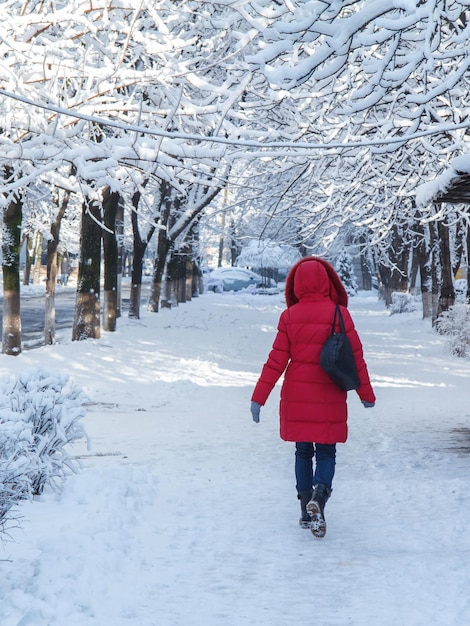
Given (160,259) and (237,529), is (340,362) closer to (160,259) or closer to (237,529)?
(237,529)

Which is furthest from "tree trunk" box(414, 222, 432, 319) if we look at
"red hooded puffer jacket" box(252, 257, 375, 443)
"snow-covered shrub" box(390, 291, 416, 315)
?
"red hooded puffer jacket" box(252, 257, 375, 443)

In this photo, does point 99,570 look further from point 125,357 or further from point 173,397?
point 125,357

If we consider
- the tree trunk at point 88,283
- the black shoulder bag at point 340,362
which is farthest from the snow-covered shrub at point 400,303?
the black shoulder bag at point 340,362

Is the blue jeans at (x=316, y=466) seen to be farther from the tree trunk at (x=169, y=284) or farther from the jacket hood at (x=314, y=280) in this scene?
the tree trunk at (x=169, y=284)

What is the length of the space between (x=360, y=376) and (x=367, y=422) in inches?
203

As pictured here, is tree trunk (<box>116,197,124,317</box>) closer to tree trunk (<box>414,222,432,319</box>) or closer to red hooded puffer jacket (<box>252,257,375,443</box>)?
tree trunk (<box>414,222,432,319</box>)

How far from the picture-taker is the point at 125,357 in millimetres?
17062

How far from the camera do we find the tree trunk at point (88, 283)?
1903cm

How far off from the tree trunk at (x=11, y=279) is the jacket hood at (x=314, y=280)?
10467mm

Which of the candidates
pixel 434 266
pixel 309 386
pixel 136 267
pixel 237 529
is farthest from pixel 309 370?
pixel 434 266

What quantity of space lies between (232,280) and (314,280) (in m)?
61.6

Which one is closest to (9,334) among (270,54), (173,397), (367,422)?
(173,397)

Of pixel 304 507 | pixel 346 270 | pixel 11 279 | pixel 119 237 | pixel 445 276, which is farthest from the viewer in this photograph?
pixel 346 270

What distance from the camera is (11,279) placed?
1636cm
